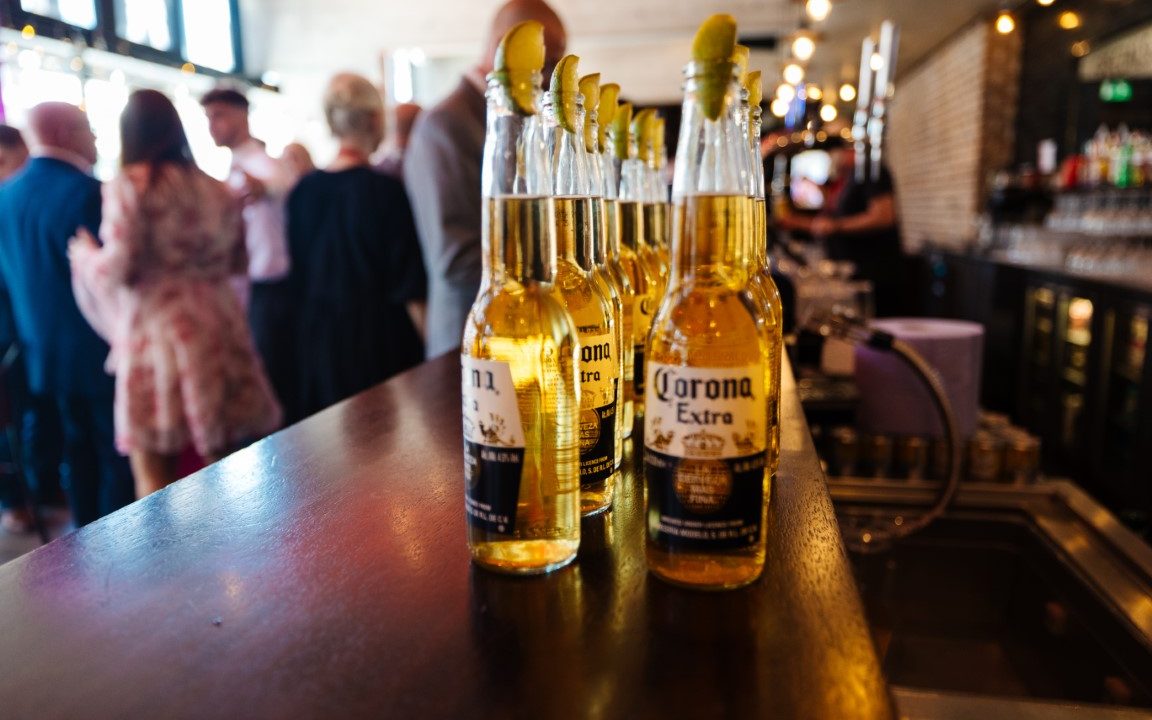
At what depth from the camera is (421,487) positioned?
713 mm

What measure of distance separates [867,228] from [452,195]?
3.48 meters

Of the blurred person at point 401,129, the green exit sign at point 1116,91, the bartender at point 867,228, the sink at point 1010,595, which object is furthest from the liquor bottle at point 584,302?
the green exit sign at point 1116,91

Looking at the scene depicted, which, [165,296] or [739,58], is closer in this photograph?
[739,58]

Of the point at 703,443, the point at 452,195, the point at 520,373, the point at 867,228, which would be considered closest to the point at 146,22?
the point at 452,195

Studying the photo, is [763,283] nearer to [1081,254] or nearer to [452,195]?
[452,195]

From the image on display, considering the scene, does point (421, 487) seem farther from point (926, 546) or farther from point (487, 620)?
point (926, 546)

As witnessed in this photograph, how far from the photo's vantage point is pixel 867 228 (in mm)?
4781

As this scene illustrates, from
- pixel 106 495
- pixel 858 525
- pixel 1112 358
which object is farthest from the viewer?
pixel 1112 358

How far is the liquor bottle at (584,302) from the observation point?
0.61 m

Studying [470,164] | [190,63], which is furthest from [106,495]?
[190,63]

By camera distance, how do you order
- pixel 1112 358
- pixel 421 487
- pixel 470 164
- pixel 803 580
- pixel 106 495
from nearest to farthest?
pixel 803 580 < pixel 421 487 < pixel 470 164 < pixel 106 495 < pixel 1112 358

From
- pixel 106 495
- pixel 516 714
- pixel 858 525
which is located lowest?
pixel 106 495

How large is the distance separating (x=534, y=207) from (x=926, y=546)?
→ 1.07 m

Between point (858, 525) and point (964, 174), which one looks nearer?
point (858, 525)
